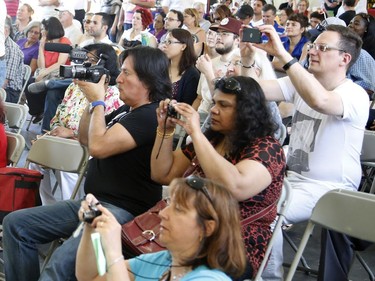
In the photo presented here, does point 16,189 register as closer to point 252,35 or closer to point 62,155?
point 62,155

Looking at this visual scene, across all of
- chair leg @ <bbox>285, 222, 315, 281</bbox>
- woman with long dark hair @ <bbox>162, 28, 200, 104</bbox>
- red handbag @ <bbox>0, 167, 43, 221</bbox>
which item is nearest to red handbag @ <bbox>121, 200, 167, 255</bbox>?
chair leg @ <bbox>285, 222, 315, 281</bbox>

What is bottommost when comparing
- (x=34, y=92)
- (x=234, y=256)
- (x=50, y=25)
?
(x=34, y=92)

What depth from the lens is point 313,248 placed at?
4.01m

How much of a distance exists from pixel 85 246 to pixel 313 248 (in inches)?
89.2

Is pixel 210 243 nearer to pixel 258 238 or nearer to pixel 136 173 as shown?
pixel 258 238

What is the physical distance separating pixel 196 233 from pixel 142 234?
705 millimetres

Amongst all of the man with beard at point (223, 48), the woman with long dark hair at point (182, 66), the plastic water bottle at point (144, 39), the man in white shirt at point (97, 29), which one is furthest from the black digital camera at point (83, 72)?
the man in white shirt at point (97, 29)

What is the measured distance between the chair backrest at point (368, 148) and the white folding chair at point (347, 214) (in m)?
1.25

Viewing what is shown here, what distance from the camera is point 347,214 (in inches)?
97.3

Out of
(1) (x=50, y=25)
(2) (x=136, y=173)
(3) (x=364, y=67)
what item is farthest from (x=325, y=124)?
(1) (x=50, y=25)

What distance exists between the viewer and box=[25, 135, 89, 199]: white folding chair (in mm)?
3293

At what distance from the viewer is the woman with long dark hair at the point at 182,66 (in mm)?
4977

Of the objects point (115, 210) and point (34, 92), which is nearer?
point (115, 210)

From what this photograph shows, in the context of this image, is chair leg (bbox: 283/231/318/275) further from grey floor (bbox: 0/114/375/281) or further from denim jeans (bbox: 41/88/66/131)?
denim jeans (bbox: 41/88/66/131)
